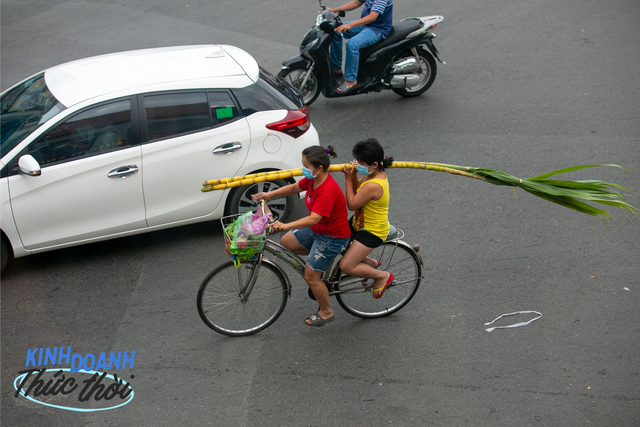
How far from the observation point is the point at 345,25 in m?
8.22

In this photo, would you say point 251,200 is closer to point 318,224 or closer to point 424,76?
point 318,224

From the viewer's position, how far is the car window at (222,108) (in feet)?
18.0

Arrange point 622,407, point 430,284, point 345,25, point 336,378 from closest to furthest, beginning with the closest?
point 622,407, point 336,378, point 430,284, point 345,25

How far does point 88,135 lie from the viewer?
5.18 meters

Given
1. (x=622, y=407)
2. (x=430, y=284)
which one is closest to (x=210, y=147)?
(x=430, y=284)

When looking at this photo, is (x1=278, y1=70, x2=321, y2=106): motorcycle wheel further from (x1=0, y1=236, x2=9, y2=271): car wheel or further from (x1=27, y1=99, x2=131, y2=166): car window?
(x1=0, y1=236, x2=9, y2=271): car wheel

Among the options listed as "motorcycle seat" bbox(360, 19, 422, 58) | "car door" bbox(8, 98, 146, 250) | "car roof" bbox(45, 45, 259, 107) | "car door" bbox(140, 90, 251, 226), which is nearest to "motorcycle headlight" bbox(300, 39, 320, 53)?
"motorcycle seat" bbox(360, 19, 422, 58)

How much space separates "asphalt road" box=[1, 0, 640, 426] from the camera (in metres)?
4.12

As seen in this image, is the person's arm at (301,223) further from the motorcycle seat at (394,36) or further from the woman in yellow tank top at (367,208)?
the motorcycle seat at (394,36)

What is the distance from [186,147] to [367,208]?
6.91 ft

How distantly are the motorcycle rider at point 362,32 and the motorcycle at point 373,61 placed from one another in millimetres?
111

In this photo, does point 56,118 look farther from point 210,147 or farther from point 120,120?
point 210,147

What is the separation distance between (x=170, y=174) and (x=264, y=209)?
1675 millimetres

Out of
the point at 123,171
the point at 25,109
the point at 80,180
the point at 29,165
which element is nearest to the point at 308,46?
the point at 123,171
